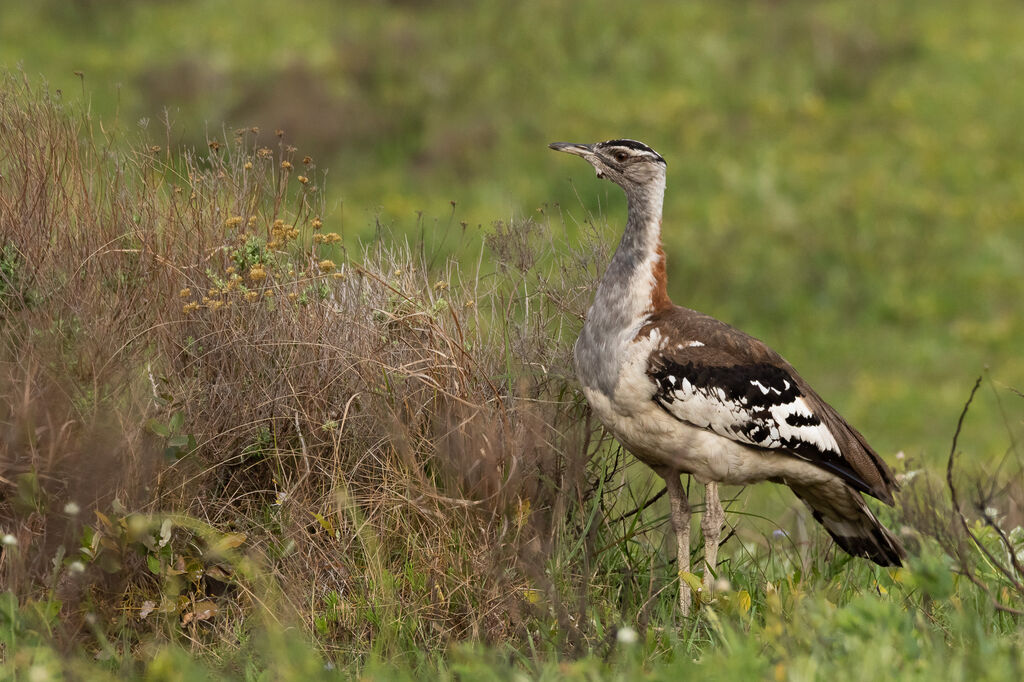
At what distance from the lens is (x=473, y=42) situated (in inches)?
690

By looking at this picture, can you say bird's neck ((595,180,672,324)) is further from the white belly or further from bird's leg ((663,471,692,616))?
bird's leg ((663,471,692,616))

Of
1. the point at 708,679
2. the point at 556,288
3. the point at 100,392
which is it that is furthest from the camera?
the point at 556,288

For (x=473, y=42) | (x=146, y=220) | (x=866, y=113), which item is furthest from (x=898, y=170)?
(x=146, y=220)

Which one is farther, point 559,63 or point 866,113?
point 559,63

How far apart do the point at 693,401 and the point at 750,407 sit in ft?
0.79

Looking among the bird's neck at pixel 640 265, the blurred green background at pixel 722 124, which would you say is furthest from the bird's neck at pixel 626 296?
the blurred green background at pixel 722 124

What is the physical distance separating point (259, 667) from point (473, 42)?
14389mm

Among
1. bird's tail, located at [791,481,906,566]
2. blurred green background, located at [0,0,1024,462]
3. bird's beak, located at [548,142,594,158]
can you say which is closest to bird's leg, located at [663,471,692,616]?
bird's tail, located at [791,481,906,566]

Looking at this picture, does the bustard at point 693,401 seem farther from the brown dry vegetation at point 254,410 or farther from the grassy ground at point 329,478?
the brown dry vegetation at point 254,410

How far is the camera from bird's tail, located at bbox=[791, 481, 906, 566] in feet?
16.2

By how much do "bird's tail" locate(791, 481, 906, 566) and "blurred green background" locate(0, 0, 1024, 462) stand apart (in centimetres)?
579

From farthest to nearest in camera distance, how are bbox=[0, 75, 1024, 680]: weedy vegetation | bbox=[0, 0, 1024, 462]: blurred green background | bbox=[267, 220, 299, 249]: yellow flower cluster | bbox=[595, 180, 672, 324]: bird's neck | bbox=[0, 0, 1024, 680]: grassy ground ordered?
bbox=[0, 0, 1024, 462]: blurred green background → bbox=[267, 220, 299, 249]: yellow flower cluster → bbox=[595, 180, 672, 324]: bird's neck → bbox=[0, 75, 1024, 680]: weedy vegetation → bbox=[0, 0, 1024, 680]: grassy ground

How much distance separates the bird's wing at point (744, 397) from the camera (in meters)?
4.59

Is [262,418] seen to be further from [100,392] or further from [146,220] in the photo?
[146,220]
